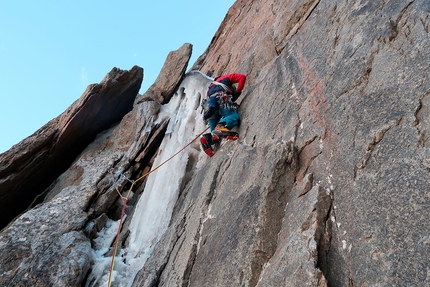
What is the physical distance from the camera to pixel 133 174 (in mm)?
9016

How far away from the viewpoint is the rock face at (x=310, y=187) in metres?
2.89

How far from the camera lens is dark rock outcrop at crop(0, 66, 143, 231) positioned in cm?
859

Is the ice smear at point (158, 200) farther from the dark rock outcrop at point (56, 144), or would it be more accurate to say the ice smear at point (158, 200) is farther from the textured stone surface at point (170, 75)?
the dark rock outcrop at point (56, 144)

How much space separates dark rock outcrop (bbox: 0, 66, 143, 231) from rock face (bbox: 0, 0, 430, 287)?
6.25 feet

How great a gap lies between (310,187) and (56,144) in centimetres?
802

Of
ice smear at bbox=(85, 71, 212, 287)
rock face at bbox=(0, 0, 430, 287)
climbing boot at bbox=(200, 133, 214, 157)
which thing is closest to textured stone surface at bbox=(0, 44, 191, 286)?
rock face at bbox=(0, 0, 430, 287)

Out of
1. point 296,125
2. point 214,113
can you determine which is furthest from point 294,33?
point 296,125

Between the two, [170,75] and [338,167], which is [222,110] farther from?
[170,75]

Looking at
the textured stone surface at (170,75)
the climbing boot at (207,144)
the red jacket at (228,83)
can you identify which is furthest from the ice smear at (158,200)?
the red jacket at (228,83)

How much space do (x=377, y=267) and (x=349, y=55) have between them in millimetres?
3038

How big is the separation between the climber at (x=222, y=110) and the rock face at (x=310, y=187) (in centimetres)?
25

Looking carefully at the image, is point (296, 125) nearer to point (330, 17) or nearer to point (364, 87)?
point (364, 87)

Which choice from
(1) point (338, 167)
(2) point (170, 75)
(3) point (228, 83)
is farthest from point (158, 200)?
(2) point (170, 75)

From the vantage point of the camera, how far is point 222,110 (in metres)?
6.71
